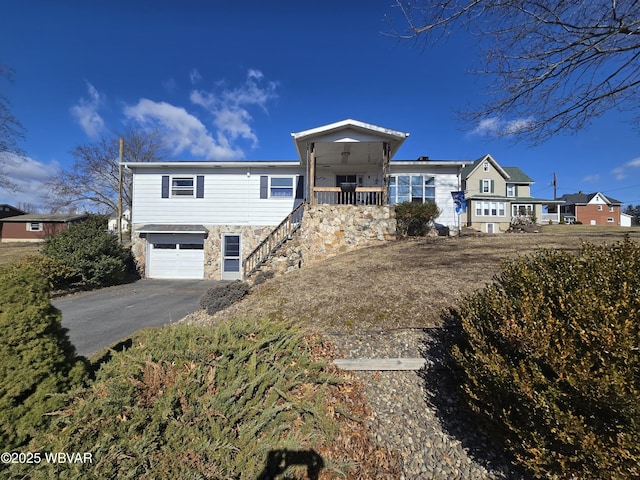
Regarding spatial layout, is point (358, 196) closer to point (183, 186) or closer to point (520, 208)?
point (183, 186)

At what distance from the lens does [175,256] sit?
1331cm

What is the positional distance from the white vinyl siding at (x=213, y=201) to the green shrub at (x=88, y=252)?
223cm

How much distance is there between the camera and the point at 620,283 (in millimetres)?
2154

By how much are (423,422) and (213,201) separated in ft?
42.2

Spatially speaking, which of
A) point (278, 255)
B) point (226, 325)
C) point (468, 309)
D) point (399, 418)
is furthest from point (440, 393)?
point (278, 255)

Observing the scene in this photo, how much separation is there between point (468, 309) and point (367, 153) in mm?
10169

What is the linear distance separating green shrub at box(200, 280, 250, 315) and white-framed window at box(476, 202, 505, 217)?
25815 millimetres

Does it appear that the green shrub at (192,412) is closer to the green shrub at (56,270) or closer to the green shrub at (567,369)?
the green shrub at (567,369)

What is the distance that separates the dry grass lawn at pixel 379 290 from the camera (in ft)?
14.5

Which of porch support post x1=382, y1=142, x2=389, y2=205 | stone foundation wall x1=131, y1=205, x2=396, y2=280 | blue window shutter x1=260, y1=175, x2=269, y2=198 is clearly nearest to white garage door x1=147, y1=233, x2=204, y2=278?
blue window shutter x1=260, y1=175, x2=269, y2=198

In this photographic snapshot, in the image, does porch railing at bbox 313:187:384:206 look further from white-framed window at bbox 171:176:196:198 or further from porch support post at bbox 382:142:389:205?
white-framed window at bbox 171:176:196:198

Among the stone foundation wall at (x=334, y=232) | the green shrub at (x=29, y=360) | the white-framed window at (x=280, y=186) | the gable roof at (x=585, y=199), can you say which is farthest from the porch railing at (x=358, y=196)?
the gable roof at (x=585, y=199)

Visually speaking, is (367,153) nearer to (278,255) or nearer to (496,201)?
(278,255)

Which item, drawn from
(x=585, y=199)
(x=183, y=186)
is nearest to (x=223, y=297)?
(x=183, y=186)
